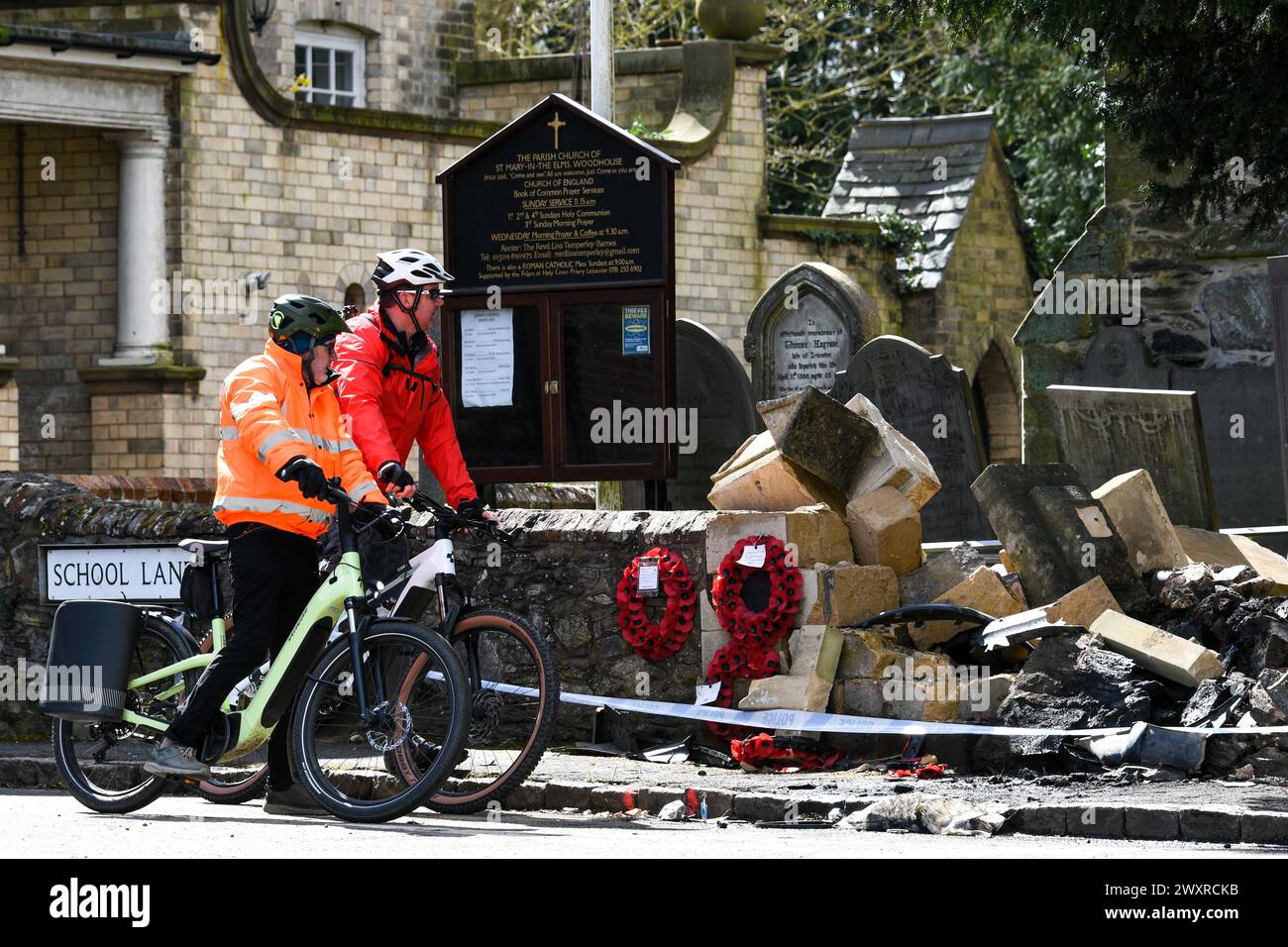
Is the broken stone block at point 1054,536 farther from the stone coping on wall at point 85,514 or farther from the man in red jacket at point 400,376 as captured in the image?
the stone coping on wall at point 85,514

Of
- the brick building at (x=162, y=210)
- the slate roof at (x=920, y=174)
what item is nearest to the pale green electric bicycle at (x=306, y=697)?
the brick building at (x=162, y=210)

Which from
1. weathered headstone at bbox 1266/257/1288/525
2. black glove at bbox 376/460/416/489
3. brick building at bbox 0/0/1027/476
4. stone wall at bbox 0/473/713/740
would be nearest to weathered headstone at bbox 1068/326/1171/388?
weathered headstone at bbox 1266/257/1288/525

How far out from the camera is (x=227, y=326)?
24422 mm

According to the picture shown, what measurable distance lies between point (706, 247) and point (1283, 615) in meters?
18.4

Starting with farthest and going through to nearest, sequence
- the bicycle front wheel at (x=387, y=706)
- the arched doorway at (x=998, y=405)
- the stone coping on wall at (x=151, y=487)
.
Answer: the arched doorway at (x=998, y=405) < the stone coping on wall at (x=151, y=487) < the bicycle front wheel at (x=387, y=706)

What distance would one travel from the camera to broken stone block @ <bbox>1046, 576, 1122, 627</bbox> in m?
10.8

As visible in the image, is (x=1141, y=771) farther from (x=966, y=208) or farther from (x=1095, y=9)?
(x=966, y=208)

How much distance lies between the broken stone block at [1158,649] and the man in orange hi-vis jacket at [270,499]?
3.46 meters

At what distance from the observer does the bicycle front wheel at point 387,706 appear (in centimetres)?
840

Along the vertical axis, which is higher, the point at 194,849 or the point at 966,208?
the point at 966,208

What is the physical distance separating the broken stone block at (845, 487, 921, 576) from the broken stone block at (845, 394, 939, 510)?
0.14ft

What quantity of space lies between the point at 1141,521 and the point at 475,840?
487 cm

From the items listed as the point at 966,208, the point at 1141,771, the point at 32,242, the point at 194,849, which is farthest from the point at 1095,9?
the point at 966,208

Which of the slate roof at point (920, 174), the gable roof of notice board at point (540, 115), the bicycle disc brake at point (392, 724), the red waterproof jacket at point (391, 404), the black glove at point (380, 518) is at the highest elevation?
the slate roof at point (920, 174)
